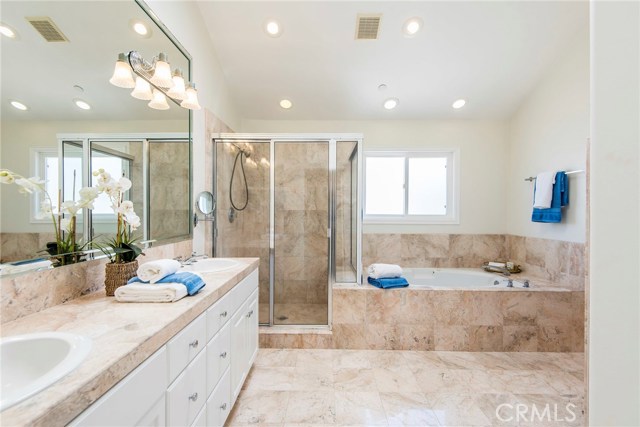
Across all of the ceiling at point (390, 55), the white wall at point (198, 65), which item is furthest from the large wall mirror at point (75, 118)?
the ceiling at point (390, 55)

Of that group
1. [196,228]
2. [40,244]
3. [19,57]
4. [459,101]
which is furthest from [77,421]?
[459,101]

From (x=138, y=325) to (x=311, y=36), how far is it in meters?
2.71

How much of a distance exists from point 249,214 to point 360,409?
2.00m

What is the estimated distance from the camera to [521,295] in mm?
2512

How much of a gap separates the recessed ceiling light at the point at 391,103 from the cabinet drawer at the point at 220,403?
3.03 metres

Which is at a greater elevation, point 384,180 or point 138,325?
point 384,180

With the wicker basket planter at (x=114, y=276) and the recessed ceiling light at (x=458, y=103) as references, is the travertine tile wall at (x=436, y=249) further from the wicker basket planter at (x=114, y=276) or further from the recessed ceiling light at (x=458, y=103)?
the wicker basket planter at (x=114, y=276)

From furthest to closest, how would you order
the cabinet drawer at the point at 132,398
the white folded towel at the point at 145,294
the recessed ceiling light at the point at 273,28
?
the recessed ceiling light at the point at 273,28 < the white folded towel at the point at 145,294 < the cabinet drawer at the point at 132,398

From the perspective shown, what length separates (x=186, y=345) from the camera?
1.12 meters

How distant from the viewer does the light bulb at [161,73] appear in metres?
1.68

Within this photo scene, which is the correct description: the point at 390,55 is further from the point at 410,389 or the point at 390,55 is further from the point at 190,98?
the point at 410,389

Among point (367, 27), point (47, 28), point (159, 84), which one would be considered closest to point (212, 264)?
point (159, 84)

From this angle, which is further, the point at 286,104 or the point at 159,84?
the point at 286,104

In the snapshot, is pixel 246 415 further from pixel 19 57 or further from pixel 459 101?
pixel 459 101
